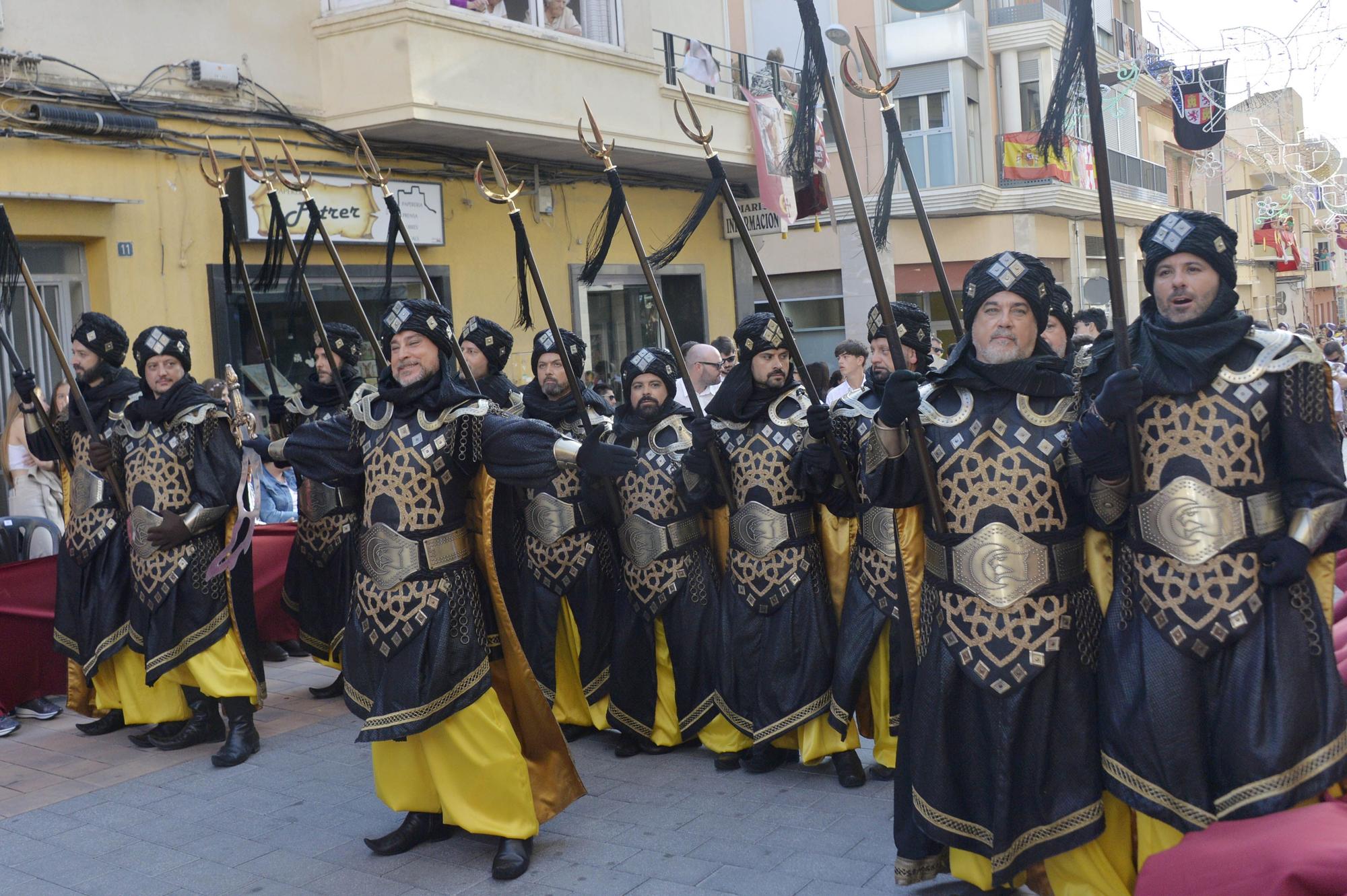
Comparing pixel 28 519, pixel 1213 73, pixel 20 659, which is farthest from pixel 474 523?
pixel 1213 73

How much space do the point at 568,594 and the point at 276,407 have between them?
189 centimetres

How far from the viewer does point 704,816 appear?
507cm

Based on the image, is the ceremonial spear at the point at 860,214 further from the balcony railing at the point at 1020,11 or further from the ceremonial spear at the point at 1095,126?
the balcony railing at the point at 1020,11

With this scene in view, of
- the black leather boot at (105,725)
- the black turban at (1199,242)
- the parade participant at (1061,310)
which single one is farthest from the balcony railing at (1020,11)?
the black turban at (1199,242)

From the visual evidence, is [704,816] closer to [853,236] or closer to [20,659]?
[20,659]

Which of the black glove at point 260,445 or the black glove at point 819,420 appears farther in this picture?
the black glove at point 260,445

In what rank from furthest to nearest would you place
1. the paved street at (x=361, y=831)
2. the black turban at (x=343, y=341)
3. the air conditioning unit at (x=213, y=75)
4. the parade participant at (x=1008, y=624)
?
the air conditioning unit at (x=213, y=75)
the black turban at (x=343, y=341)
the paved street at (x=361, y=831)
the parade participant at (x=1008, y=624)

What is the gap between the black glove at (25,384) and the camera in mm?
6617

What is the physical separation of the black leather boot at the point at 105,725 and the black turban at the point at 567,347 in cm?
276

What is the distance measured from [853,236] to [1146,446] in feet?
61.2

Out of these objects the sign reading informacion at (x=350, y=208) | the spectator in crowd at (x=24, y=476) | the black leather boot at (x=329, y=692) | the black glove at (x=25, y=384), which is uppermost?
the sign reading informacion at (x=350, y=208)

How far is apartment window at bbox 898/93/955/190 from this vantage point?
2439 centimetres

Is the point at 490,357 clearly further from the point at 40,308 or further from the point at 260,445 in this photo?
the point at 40,308

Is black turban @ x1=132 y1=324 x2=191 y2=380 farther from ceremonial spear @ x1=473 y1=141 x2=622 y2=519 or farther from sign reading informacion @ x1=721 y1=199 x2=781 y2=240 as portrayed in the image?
sign reading informacion @ x1=721 y1=199 x2=781 y2=240
